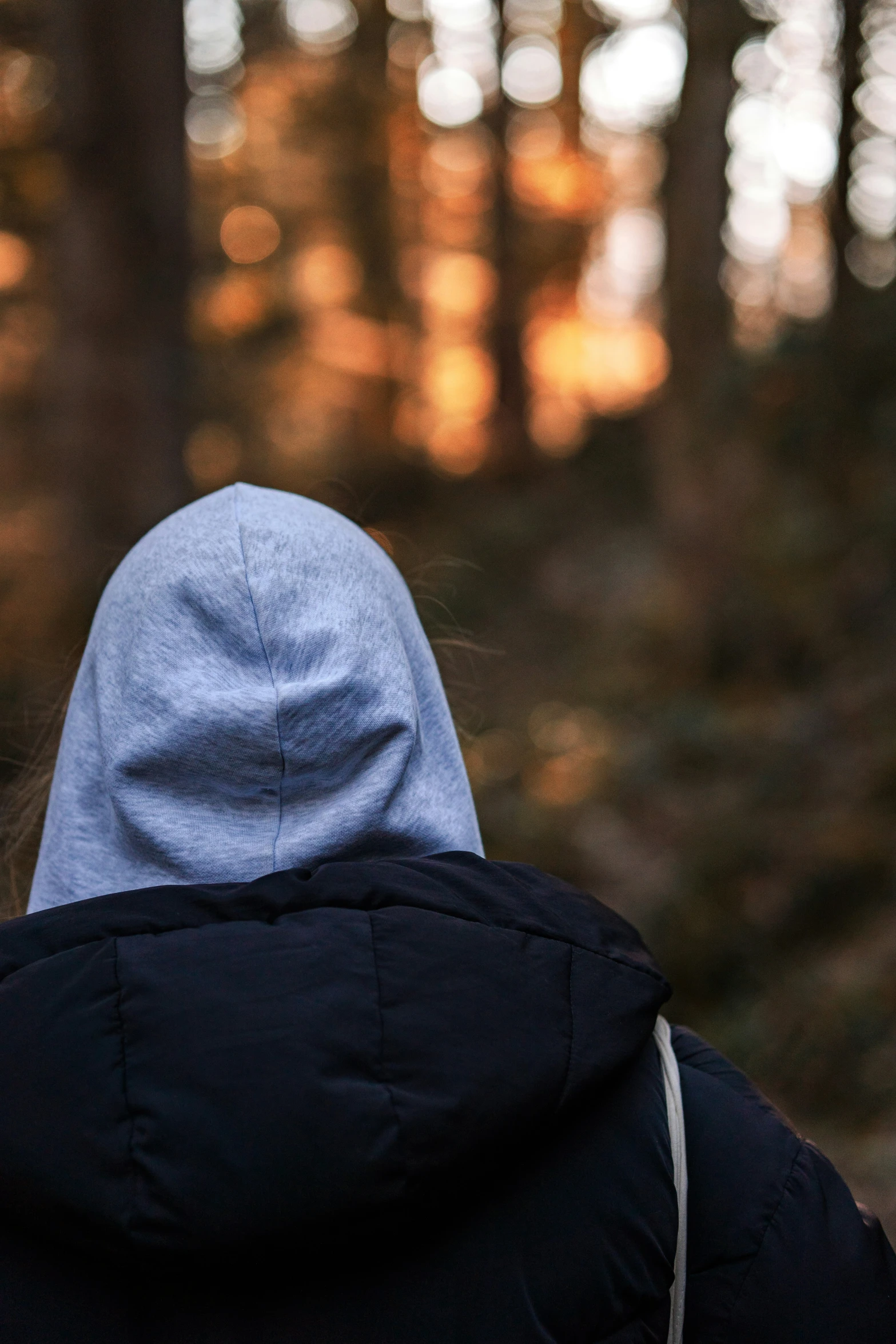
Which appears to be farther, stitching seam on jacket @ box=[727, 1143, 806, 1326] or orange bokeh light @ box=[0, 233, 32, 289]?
orange bokeh light @ box=[0, 233, 32, 289]

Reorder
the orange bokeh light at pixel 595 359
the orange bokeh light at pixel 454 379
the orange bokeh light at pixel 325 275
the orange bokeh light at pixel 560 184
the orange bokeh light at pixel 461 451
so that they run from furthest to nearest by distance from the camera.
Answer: the orange bokeh light at pixel 454 379 < the orange bokeh light at pixel 595 359 < the orange bokeh light at pixel 325 275 < the orange bokeh light at pixel 560 184 < the orange bokeh light at pixel 461 451

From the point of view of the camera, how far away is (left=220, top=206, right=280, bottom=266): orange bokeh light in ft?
61.6

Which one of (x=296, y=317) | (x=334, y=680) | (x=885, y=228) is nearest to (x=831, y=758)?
(x=334, y=680)

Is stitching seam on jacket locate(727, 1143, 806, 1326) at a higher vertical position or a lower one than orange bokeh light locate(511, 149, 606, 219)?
lower

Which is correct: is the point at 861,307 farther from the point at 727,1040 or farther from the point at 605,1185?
the point at 605,1185

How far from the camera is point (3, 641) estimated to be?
748cm

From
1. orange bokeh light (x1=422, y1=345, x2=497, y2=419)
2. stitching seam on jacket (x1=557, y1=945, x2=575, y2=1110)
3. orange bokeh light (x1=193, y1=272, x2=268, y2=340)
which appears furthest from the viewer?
orange bokeh light (x1=422, y1=345, x2=497, y2=419)

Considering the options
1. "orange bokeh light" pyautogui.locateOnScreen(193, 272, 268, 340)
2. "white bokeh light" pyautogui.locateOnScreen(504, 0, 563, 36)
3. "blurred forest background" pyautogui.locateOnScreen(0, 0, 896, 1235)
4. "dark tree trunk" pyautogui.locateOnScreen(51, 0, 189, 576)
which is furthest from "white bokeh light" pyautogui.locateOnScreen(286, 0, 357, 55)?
"dark tree trunk" pyautogui.locateOnScreen(51, 0, 189, 576)

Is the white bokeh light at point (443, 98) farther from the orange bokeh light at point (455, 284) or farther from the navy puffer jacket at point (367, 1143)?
the navy puffer jacket at point (367, 1143)

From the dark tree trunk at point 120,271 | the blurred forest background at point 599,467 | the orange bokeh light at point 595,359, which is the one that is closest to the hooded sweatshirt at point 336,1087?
the blurred forest background at point 599,467

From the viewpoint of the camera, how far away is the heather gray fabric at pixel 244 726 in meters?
1.26

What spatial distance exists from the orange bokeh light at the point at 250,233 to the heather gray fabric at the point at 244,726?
1834 centimetres

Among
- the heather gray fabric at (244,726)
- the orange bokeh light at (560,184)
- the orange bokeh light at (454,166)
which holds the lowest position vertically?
the heather gray fabric at (244,726)

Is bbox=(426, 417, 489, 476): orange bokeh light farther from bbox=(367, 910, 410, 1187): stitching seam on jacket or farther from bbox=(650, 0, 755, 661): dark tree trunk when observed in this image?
bbox=(367, 910, 410, 1187): stitching seam on jacket
